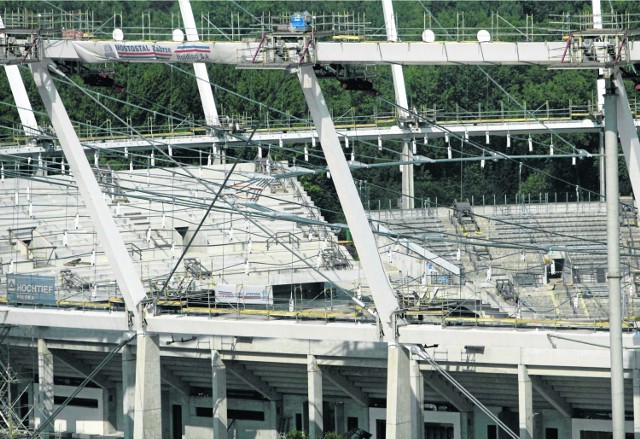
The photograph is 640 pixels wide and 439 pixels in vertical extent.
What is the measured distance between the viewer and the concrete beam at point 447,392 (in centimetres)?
4150

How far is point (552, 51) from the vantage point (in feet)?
113

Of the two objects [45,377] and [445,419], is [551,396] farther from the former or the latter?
[45,377]

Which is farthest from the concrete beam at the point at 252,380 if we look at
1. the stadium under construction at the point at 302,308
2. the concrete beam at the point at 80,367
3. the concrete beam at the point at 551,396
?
the concrete beam at the point at 551,396

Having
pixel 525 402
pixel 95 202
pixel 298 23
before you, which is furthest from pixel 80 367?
pixel 298 23

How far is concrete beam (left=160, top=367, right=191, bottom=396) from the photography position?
4588 centimetres

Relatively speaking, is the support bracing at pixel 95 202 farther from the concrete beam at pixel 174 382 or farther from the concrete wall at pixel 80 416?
the concrete wall at pixel 80 416

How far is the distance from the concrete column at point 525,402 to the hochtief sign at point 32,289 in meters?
13.8

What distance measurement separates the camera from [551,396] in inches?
1597

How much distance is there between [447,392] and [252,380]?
5692 millimetres

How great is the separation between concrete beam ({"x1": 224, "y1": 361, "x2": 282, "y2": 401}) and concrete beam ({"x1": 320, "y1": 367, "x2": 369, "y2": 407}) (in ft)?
8.10

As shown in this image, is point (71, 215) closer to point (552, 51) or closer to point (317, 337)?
point (317, 337)

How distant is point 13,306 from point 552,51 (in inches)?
746

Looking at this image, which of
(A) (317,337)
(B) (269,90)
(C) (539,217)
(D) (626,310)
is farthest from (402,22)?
(A) (317,337)

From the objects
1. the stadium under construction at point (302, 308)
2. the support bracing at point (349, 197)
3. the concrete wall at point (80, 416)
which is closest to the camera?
the stadium under construction at point (302, 308)
